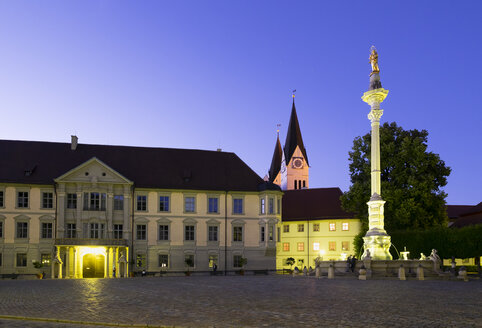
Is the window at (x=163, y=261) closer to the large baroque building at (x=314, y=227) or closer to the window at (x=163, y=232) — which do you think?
the window at (x=163, y=232)

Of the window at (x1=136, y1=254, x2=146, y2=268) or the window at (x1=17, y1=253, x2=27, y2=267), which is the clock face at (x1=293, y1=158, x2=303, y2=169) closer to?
the window at (x1=136, y1=254, x2=146, y2=268)

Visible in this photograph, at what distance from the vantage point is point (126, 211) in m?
55.3

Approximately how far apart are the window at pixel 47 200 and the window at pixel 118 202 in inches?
238

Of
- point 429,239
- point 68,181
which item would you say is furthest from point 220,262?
point 429,239

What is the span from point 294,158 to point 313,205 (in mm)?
47451

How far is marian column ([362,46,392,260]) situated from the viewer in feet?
129

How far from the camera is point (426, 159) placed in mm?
53781

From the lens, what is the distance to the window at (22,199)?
53.6 m

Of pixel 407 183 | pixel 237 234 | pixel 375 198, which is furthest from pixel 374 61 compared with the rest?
pixel 237 234

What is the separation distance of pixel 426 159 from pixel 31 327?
47535mm

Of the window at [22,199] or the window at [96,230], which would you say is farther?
the window at [96,230]

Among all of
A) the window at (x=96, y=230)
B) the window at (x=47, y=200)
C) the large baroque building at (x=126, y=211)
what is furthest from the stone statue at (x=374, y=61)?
the window at (x=47, y=200)

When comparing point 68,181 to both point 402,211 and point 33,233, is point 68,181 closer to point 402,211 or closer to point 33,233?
point 33,233

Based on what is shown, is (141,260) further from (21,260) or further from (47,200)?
(21,260)
